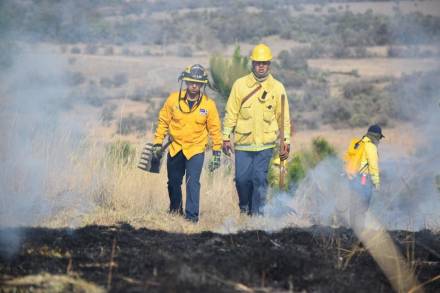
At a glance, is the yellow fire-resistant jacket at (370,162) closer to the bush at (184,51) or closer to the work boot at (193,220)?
the work boot at (193,220)

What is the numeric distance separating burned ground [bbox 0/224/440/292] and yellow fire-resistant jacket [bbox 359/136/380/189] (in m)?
1.69

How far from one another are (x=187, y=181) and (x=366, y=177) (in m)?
2.49

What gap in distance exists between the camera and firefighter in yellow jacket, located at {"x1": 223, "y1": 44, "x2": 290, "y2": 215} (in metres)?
9.71

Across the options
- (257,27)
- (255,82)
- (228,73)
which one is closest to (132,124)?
(228,73)

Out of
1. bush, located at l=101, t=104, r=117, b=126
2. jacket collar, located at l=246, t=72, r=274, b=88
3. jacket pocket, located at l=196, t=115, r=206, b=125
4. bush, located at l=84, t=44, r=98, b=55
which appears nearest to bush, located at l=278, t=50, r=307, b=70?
bush, located at l=84, t=44, r=98, b=55

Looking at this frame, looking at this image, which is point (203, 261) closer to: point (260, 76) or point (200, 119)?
point (200, 119)

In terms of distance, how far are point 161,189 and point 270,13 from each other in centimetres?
3877

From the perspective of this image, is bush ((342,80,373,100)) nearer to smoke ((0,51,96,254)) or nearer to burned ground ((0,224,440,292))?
smoke ((0,51,96,254))

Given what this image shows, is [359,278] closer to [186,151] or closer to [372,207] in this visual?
[186,151]

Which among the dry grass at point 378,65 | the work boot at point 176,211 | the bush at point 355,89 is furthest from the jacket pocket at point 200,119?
the dry grass at point 378,65

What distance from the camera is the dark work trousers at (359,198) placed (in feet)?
34.3

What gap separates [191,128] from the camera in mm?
9430

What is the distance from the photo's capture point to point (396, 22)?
135ft

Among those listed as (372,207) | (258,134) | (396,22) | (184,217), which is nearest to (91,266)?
(184,217)
